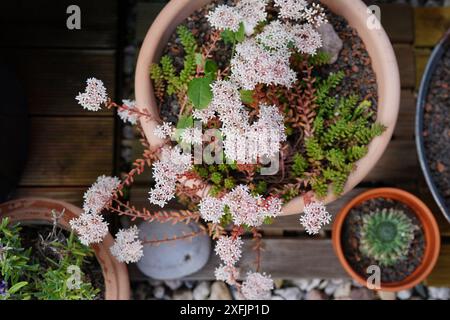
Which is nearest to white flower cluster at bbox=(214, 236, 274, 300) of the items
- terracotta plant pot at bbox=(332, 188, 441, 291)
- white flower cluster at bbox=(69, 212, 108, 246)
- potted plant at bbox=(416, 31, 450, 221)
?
white flower cluster at bbox=(69, 212, 108, 246)

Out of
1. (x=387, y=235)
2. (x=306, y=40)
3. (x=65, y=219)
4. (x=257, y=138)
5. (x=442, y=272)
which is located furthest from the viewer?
(x=442, y=272)

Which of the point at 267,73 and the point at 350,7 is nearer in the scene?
the point at 267,73

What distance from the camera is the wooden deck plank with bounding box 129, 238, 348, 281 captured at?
151cm

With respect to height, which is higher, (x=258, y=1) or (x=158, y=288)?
(x=258, y=1)

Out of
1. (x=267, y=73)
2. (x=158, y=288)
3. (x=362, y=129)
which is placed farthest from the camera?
(x=158, y=288)

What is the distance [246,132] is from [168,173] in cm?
18

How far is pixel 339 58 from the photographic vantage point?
1294mm

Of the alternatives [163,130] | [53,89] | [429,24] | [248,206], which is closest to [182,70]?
[163,130]

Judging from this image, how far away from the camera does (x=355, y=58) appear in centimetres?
129

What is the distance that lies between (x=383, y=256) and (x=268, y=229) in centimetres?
32

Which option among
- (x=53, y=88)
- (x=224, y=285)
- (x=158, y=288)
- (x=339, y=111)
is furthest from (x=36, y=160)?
(x=339, y=111)

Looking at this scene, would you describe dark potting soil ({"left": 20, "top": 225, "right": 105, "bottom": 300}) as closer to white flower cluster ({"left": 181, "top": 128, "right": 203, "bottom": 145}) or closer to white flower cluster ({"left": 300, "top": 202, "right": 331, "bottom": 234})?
white flower cluster ({"left": 181, "top": 128, "right": 203, "bottom": 145})

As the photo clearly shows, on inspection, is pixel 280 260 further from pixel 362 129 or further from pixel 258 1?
pixel 258 1

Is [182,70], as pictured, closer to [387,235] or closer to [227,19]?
[227,19]
